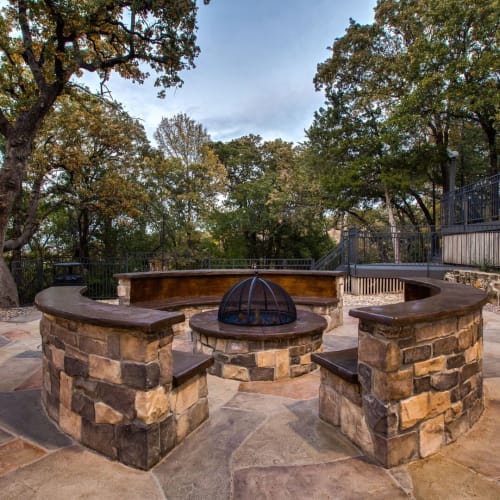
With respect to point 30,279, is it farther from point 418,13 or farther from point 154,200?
point 418,13

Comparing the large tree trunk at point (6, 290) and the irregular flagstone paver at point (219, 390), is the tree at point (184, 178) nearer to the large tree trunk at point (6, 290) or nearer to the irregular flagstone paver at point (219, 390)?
the large tree trunk at point (6, 290)

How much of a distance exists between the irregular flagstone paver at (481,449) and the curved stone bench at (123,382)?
65.1 inches

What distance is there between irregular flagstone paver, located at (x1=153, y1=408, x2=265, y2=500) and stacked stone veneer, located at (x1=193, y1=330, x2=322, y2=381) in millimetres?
940

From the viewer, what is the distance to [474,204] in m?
9.22

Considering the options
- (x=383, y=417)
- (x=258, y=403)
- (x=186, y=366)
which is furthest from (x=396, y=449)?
(x=186, y=366)

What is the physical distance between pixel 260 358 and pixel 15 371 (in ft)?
8.53

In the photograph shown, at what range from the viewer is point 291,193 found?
17.5 metres

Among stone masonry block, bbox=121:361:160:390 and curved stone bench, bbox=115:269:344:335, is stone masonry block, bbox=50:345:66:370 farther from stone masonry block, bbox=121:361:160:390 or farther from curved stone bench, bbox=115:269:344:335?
curved stone bench, bbox=115:269:344:335

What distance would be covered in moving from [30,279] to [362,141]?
45.8 feet

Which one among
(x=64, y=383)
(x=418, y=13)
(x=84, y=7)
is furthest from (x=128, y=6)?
(x=418, y=13)

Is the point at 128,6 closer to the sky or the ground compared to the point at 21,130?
closer to the sky

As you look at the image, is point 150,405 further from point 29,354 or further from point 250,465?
point 29,354

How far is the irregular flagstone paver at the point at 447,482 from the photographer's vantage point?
1658mm

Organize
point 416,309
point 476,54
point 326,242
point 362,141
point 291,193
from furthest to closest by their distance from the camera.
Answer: point 326,242 < point 291,193 < point 362,141 < point 476,54 < point 416,309
